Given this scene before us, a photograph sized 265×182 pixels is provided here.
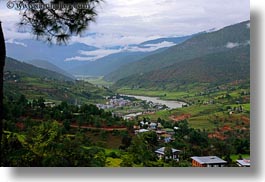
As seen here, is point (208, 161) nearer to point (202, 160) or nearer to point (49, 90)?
point (202, 160)

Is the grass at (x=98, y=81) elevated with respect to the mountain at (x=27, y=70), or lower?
lower

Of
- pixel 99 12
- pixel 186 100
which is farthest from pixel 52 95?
pixel 186 100

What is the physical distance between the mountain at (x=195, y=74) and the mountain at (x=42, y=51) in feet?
1.86

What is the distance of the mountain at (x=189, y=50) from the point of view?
4910mm

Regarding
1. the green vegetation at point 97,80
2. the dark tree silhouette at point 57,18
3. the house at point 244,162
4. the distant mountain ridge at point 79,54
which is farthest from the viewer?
the green vegetation at point 97,80

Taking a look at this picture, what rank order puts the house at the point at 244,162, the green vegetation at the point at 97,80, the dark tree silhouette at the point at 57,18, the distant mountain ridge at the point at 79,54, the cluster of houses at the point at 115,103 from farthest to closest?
1. the green vegetation at the point at 97,80
2. the cluster of houses at the point at 115,103
3. the distant mountain ridge at the point at 79,54
4. the house at the point at 244,162
5. the dark tree silhouette at the point at 57,18

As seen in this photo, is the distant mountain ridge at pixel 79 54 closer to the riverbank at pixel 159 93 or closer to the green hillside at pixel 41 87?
the green hillside at pixel 41 87

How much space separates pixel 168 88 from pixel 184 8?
822 mm

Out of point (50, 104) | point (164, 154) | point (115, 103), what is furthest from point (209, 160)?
point (50, 104)

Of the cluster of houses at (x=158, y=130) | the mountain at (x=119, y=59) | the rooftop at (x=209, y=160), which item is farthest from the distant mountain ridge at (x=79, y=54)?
the rooftop at (x=209, y=160)

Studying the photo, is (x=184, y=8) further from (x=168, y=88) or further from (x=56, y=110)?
(x=56, y=110)

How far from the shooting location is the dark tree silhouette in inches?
167

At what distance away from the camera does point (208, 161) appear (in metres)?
4.86

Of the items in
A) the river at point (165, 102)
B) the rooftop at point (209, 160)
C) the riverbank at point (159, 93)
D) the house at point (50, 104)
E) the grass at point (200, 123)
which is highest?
the riverbank at point (159, 93)
